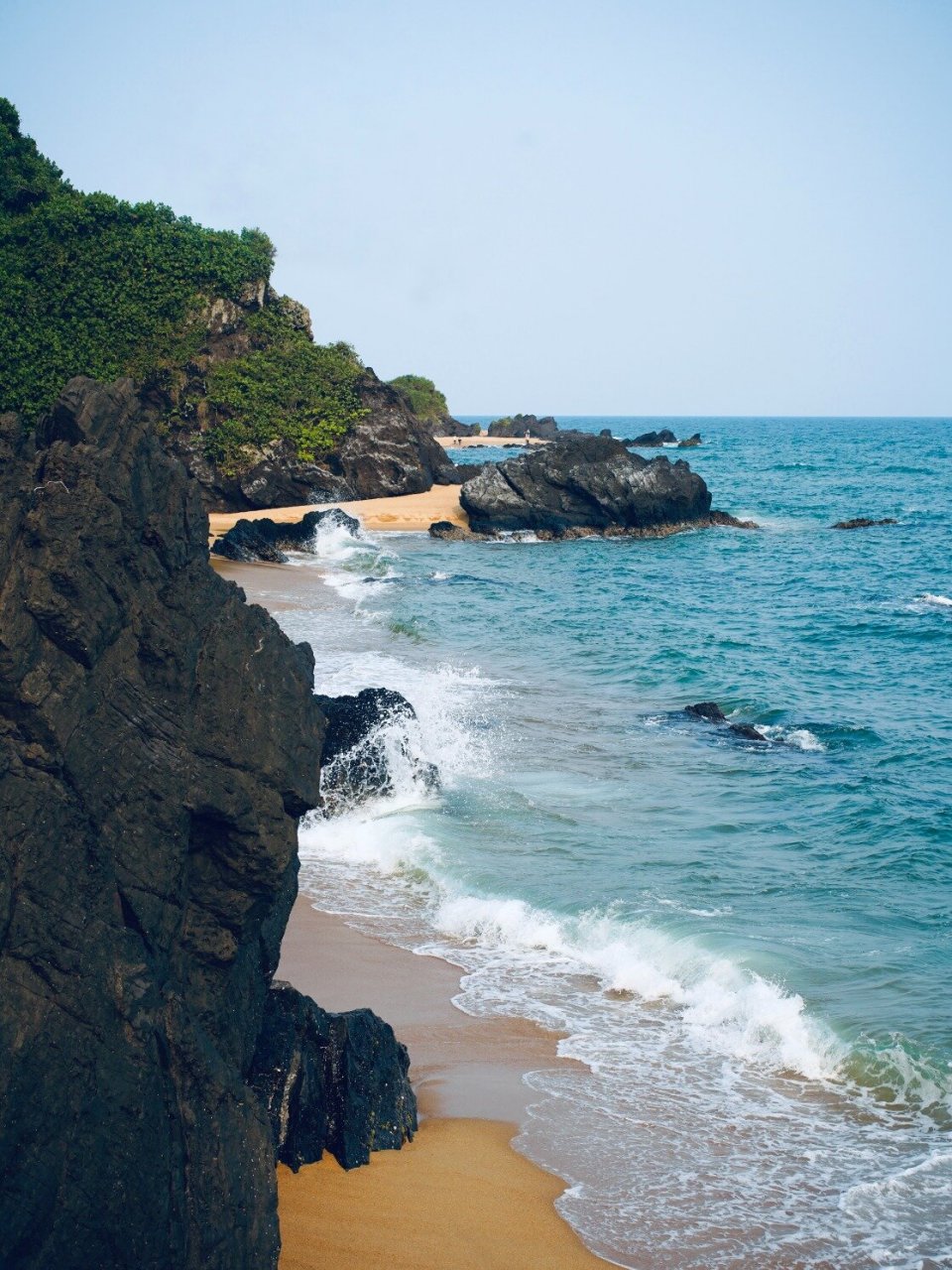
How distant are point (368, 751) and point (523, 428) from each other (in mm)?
113193

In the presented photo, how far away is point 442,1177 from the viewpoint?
690cm

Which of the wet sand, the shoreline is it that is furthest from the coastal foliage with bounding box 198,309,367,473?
the wet sand

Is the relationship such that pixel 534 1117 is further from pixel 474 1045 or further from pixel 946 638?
pixel 946 638

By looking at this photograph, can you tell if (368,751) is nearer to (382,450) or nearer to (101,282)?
(382,450)

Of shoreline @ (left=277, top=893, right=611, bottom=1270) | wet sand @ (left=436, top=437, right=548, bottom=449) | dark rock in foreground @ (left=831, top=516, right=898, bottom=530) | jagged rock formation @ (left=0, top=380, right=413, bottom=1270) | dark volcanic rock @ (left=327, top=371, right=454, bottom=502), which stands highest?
wet sand @ (left=436, top=437, right=548, bottom=449)

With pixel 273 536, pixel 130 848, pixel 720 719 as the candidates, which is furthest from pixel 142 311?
pixel 130 848

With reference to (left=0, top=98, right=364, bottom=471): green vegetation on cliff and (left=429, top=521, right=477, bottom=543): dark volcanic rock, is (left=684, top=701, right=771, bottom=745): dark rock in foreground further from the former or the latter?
(left=0, top=98, right=364, bottom=471): green vegetation on cliff

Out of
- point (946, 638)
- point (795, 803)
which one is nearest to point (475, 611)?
point (946, 638)

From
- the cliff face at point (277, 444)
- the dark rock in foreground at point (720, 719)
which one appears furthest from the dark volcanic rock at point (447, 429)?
the dark rock in foreground at point (720, 719)

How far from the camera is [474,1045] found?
29.0 feet

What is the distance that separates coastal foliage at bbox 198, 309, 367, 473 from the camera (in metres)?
44.7

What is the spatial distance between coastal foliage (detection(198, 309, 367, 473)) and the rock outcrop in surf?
261 inches

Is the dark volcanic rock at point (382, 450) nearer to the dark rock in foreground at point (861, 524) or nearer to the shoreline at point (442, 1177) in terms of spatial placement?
the dark rock in foreground at point (861, 524)

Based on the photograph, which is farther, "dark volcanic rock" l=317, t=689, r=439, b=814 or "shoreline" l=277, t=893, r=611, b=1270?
"dark volcanic rock" l=317, t=689, r=439, b=814
